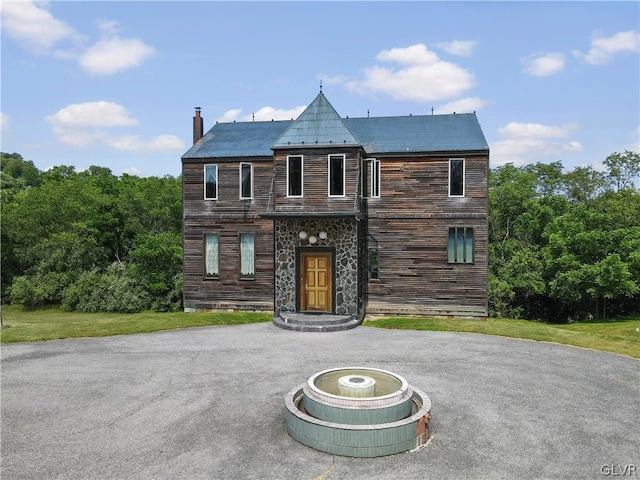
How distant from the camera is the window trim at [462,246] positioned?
17078mm

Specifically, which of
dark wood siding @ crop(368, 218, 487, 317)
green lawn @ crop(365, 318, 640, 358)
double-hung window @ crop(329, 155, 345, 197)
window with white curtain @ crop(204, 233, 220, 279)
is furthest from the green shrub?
green lawn @ crop(365, 318, 640, 358)

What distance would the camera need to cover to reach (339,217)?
50.5 feet

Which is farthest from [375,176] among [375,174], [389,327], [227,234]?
[227,234]

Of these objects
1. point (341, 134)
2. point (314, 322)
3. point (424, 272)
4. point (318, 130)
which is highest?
point (318, 130)

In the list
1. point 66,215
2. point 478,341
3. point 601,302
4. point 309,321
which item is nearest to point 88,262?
point 66,215

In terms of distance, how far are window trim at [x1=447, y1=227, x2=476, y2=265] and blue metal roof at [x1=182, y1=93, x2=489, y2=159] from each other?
3.09 m

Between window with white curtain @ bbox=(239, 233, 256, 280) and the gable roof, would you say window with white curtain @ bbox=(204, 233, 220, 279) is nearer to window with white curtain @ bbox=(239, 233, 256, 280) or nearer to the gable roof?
window with white curtain @ bbox=(239, 233, 256, 280)

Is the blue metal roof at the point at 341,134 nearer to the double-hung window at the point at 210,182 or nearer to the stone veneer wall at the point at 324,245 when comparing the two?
the double-hung window at the point at 210,182

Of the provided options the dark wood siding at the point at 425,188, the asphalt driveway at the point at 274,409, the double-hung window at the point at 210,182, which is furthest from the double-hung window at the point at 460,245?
the double-hung window at the point at 210,182

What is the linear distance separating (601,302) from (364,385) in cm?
2312

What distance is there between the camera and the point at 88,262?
28.0m

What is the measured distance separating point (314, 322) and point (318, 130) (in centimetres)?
686

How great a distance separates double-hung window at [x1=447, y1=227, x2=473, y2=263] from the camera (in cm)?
1712

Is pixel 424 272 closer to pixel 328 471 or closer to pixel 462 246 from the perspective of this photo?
pixel 462 246
